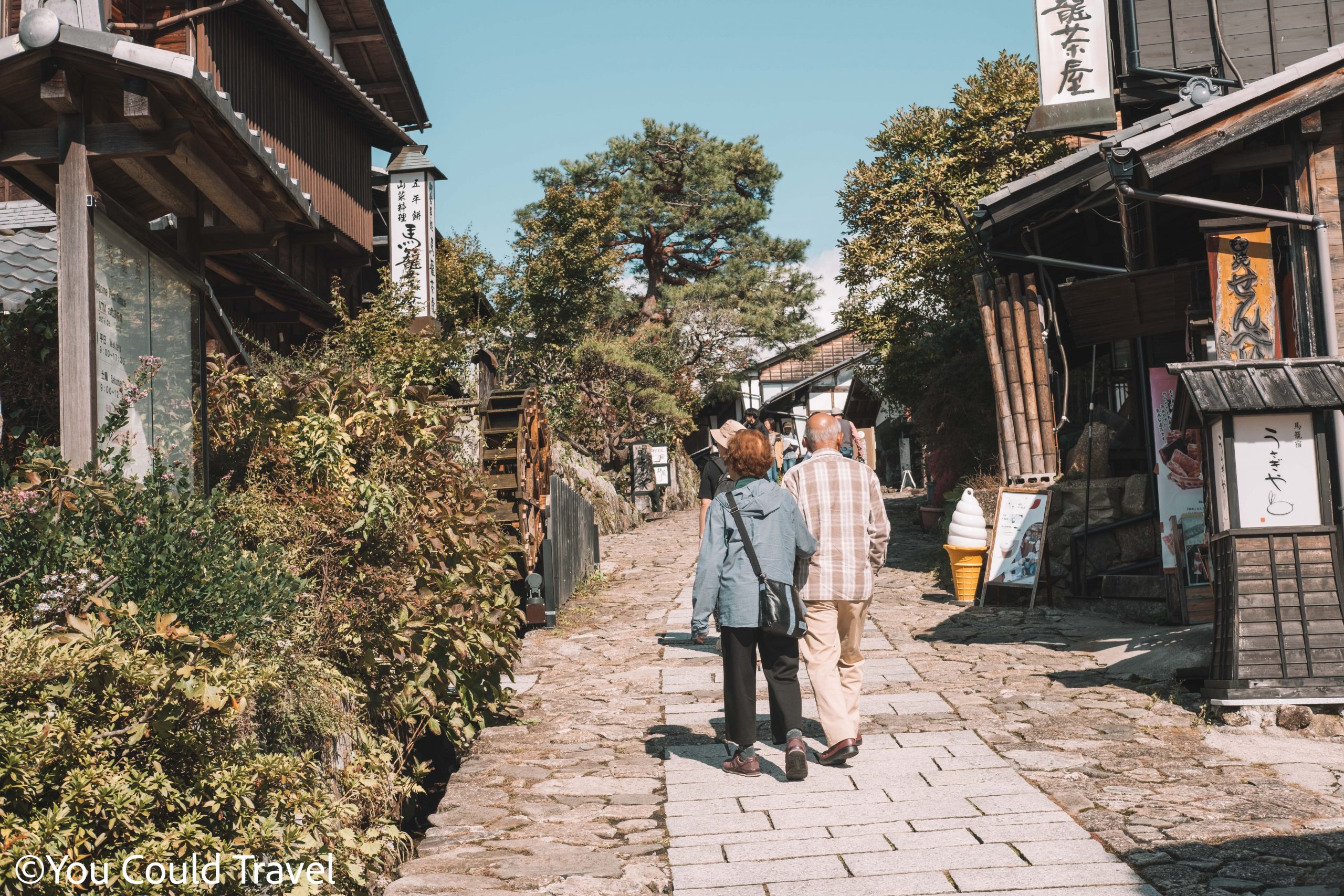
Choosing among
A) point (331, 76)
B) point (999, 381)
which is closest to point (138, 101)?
point (999, 381)

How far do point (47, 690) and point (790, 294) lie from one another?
3244 centimetres

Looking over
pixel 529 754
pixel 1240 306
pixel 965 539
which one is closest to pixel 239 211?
pixel 529 754

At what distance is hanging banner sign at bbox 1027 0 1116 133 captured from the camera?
491 inches

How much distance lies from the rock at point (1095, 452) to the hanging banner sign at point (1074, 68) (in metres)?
3.65

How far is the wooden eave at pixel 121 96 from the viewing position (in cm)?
540

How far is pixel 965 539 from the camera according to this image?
44.0 ft

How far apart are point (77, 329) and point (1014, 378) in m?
11.0

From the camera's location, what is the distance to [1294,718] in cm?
713

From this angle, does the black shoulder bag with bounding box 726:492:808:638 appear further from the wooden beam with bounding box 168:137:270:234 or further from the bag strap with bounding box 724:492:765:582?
the wooden beam with bounding box 168:137:270:234

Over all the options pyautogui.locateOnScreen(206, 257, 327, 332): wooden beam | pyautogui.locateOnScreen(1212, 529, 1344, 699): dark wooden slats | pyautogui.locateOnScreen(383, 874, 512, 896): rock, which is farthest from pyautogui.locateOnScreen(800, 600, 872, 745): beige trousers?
pyautogui.locateOnScreen(206, 257, 327, 332): wooden beam

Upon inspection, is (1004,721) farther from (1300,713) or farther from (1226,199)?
(1226,199)

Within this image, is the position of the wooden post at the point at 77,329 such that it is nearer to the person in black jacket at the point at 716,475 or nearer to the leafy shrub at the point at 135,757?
the leafy shrub at the point at 135,757

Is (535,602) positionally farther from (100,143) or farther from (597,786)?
(100,143)

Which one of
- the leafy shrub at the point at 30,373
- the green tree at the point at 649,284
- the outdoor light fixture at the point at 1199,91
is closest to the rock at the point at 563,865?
the leafy shrub at the point at 30,373
